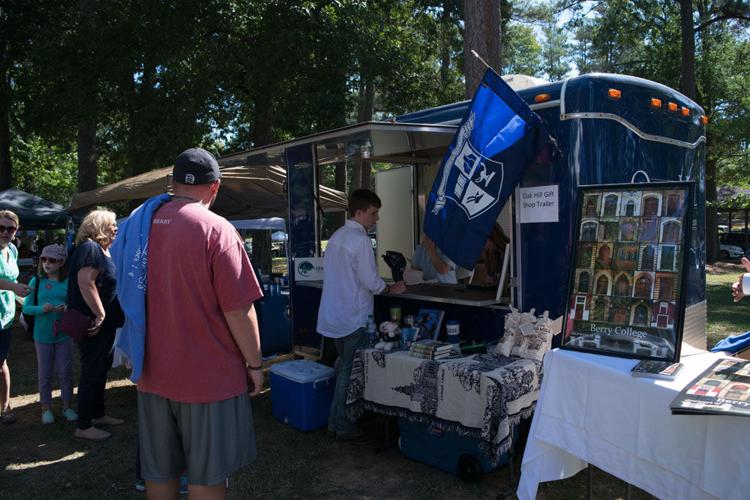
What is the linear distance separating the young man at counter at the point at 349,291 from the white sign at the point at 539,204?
111 cm

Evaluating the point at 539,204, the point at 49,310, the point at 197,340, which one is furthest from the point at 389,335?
the point at 49,310

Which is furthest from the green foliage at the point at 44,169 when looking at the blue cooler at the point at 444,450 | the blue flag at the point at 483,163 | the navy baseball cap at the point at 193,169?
the navy baseball cap at the point at 193,169

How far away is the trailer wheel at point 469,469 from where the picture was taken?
3633mm

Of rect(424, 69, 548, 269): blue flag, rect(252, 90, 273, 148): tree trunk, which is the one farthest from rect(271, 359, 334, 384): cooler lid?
rect(252, 90, 273, 148): tree trunk

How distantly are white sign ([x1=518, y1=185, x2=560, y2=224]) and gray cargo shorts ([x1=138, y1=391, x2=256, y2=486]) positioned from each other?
232cm

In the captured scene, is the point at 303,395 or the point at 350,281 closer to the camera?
the point at 350,281

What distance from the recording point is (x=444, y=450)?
151 inches

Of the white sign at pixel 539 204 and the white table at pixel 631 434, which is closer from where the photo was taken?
the white table at pixel 631 434

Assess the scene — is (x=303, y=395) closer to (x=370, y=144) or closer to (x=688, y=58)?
(x=370, y=144)

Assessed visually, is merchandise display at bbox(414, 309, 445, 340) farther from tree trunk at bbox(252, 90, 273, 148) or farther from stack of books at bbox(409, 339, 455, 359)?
tree trunk at bbox(252, 90, 273, 148)

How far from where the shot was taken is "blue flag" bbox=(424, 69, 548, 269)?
372cm

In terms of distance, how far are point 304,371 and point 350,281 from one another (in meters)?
1.00

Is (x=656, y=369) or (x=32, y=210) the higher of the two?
(x=32, y=210)

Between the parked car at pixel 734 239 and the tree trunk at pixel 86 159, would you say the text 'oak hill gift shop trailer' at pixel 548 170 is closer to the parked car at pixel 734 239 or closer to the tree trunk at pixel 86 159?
the tree trunk at pixel 86 159
